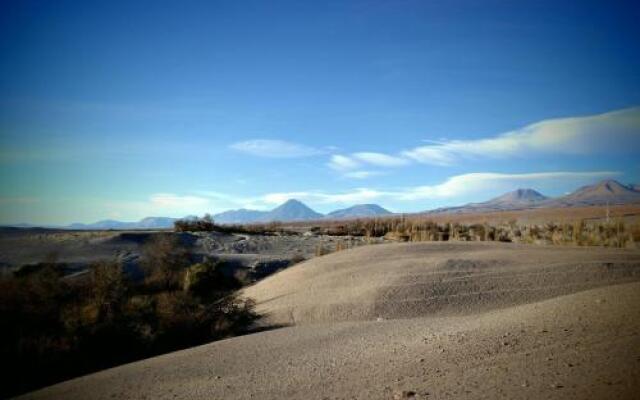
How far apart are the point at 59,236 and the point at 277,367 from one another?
2154cm

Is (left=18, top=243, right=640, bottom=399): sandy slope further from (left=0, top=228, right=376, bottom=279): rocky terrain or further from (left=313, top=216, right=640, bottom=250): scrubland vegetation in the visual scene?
(left=0, top=228, right=376, bottom=279): rocky terrain

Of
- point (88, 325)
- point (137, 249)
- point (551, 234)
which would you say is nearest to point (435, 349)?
point (88, 325)

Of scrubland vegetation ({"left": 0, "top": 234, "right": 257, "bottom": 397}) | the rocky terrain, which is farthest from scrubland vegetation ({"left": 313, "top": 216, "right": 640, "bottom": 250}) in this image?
scrubland vegetation ({"left": 0, "top": 234, "right": 257, "bottom": 397})

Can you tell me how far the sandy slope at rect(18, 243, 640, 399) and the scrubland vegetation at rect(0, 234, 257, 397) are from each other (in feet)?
3.83

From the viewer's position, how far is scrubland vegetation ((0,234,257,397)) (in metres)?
7.17

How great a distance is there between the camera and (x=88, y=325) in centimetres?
816

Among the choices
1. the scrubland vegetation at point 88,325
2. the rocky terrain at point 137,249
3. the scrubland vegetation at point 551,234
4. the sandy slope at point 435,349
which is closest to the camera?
the sandy slope at point 435,349

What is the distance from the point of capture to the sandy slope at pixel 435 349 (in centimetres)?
466

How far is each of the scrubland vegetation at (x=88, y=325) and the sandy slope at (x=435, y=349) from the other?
1166mm

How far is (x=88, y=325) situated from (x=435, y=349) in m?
5.68

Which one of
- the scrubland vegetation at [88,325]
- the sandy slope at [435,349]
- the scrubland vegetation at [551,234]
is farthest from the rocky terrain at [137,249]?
the sandy slope at [435,349]

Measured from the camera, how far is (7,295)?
848 centimetres

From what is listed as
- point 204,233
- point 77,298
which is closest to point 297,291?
point 77,298

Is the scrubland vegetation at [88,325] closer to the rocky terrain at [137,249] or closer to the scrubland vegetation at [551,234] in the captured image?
the rocky terrain at [137,249]
